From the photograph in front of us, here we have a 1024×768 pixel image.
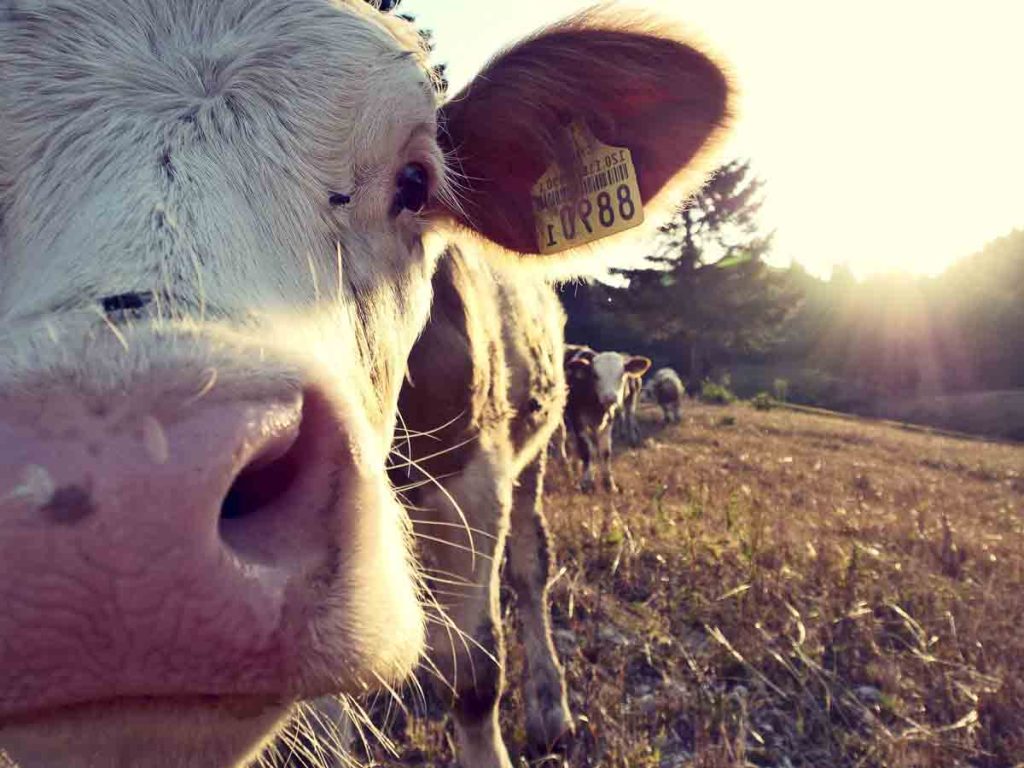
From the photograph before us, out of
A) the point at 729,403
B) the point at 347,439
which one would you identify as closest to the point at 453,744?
the point at 347,439

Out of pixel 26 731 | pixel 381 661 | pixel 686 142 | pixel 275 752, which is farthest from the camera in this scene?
pixel 686 142

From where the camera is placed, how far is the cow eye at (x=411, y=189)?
183 cm

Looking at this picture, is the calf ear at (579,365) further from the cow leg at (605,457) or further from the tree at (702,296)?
the tree at (702,296)

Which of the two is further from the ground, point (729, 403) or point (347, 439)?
point (347, 439)

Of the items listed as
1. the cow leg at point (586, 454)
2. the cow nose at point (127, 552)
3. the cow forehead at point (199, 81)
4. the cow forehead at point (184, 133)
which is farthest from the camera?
the cow leg at point (586, 454)

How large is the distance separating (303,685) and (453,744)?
7.17ft

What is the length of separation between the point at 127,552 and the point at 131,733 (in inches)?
11.2

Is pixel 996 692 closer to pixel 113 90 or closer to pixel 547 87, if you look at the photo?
pixel 547 87

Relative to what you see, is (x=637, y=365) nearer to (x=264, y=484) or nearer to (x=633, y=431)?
(x=633, y=431)

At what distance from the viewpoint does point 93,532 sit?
0.83 meters

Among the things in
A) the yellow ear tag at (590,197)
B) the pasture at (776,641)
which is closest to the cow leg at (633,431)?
the pasture at (776,641)

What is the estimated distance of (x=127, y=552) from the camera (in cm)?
84

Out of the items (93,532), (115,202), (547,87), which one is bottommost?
(93,532)

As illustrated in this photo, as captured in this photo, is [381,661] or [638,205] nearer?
[381,661]
